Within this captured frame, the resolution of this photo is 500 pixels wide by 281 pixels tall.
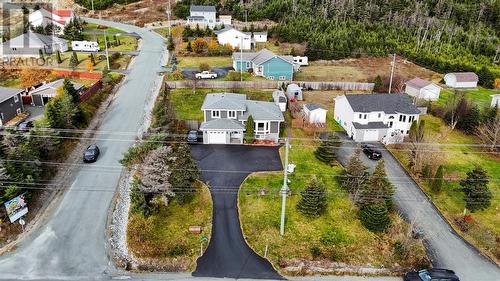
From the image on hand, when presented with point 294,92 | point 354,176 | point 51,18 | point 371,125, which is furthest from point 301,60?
point 51,18

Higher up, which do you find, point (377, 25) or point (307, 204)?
point (377, 25)

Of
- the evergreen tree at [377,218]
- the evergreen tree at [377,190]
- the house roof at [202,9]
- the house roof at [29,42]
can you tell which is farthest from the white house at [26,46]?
the evergreen tree at [377,218]

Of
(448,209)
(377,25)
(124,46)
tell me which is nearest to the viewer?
(448,209)

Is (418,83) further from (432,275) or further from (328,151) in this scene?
(432,275)

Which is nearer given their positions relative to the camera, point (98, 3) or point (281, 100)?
point (281, 100)

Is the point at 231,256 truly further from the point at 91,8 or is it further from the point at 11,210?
the point at 91,8

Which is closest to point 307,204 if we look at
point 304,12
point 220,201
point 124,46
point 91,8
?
point 220,201
